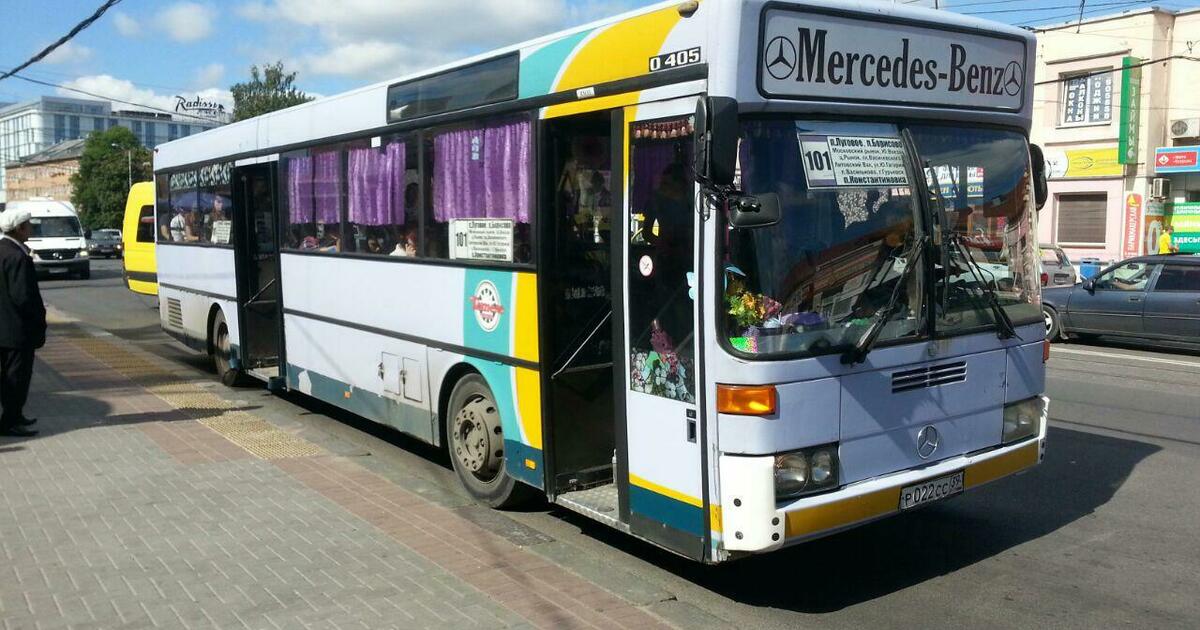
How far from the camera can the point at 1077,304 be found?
56.9 ft

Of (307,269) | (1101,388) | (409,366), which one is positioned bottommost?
(1101,388)

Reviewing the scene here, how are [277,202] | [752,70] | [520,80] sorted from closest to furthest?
[752,70]
[520,80]
[277,202]

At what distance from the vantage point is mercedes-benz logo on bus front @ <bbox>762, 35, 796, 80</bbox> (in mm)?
4988

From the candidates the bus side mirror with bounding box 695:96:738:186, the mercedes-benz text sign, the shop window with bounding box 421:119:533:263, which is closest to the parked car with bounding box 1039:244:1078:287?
the mercedes-benz text sign

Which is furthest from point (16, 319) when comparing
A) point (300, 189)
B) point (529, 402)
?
point (529, 402)

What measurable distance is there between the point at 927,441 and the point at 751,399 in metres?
1.21

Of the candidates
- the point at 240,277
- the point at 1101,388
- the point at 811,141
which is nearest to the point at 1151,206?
the point at 1101,388

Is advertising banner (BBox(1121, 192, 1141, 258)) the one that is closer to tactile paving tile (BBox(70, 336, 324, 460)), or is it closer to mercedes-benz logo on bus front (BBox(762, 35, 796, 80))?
tactile paving tile (BBox(70, 336, 324, 460))

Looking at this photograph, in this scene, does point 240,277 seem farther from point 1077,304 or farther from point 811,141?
point 1077,304

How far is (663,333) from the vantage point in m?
5.40

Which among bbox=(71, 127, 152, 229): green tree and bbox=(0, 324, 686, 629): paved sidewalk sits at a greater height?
bbox=(71, 127, 152, 229): green tree

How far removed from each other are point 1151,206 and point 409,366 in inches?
1020

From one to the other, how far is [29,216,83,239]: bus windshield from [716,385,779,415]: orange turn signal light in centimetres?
3781

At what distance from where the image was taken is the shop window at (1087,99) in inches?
1128
